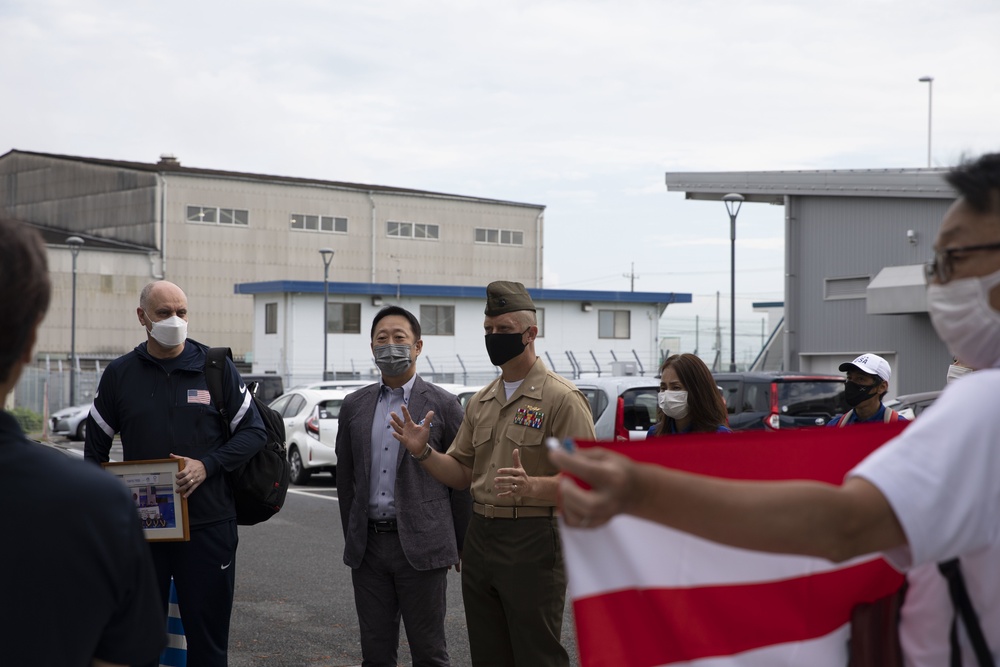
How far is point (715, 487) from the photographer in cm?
184

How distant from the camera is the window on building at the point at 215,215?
60.1m

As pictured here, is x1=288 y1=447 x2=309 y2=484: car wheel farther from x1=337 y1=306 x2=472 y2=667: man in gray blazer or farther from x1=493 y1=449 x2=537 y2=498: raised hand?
x1=493 y1=449 x2=537 y2=498: raised hand

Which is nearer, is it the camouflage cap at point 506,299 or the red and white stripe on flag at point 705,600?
the red and white stripe on flag at point 705,600

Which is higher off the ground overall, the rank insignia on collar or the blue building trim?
the blue building trim

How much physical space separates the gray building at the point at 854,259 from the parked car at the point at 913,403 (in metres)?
14.6

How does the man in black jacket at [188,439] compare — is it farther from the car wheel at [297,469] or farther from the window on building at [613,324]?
the window on building at [613,324]

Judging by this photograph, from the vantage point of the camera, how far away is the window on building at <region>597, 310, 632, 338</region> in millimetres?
51422

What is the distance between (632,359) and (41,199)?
37.0m

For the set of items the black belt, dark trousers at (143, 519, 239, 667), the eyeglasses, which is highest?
the eyeglasses

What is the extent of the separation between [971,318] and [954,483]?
0.34 metres

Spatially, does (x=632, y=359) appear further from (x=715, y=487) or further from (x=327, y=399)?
→ (x=715, y=487)

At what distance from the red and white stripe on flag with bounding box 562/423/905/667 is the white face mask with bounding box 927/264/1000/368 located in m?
0.55

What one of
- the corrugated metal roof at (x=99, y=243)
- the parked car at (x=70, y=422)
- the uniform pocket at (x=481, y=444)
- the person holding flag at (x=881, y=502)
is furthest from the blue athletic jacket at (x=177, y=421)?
the corrugated metal roof at (x=99, y=243)

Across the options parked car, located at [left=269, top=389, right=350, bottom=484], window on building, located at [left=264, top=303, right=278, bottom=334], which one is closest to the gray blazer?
parked car, located at [left=269, top=389, right=350, bottom=484]
